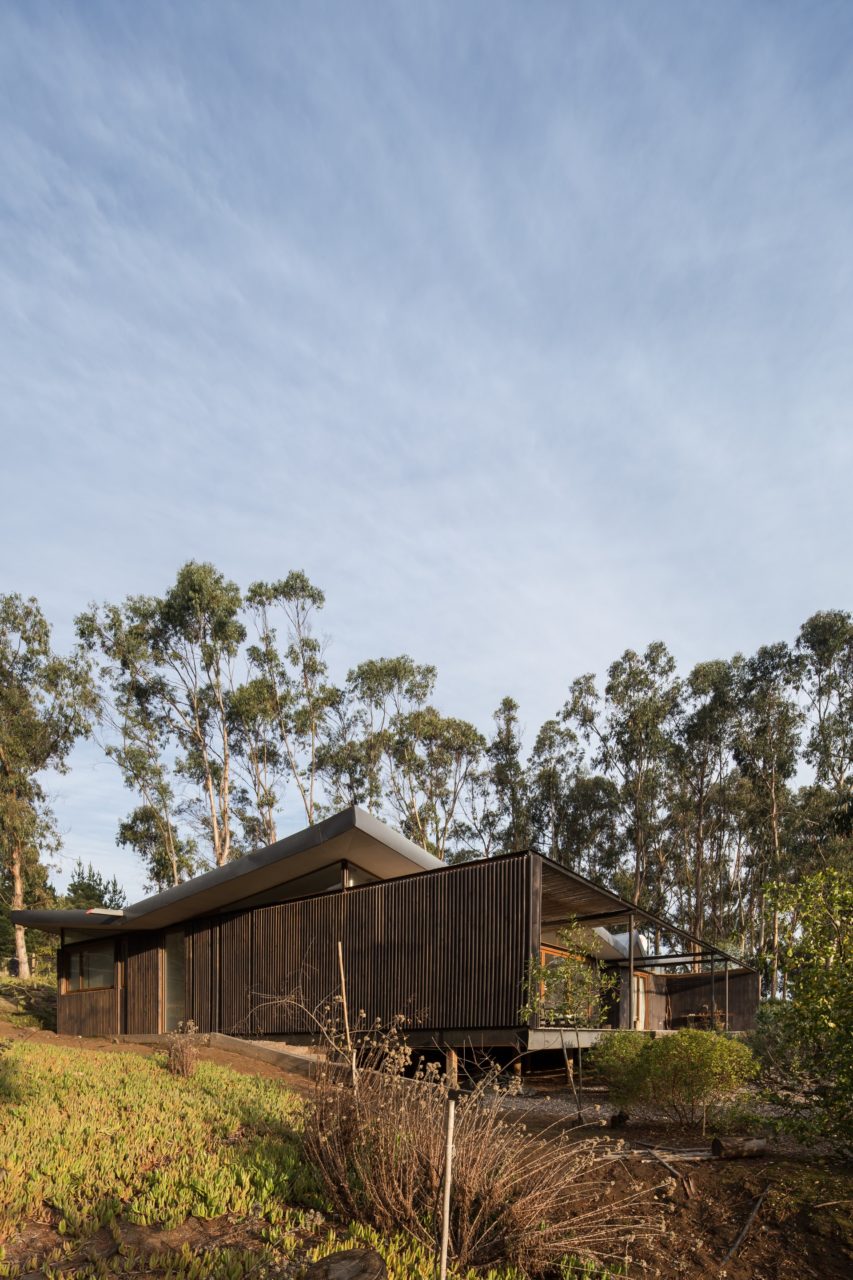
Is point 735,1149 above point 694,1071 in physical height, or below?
below

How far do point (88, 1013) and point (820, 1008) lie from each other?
1735 cm

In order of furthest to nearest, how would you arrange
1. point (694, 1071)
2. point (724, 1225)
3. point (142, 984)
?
1. point (142, 984)
2. point (694, 1071)
3. point (724, 1225)

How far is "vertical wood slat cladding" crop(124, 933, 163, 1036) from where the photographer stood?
1757 centimetres

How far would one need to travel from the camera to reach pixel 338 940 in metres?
13.7

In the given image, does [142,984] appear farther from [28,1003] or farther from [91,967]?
[28,1003]

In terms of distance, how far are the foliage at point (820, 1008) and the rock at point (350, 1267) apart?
350 centimetres

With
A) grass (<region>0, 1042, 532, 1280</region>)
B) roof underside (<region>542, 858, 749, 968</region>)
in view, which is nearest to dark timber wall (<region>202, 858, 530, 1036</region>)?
roof underside (<region>542, 858, 749, 968</region>)

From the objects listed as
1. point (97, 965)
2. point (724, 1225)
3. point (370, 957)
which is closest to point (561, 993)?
point (370, 957)

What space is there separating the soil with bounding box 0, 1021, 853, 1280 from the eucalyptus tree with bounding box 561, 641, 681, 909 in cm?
2586

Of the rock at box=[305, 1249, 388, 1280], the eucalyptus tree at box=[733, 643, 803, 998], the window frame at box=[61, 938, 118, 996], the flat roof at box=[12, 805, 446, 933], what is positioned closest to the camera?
the rock at box=[305, 1249, 388, 1280]

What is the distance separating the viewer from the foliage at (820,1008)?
19.8 ft

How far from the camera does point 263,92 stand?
28.9 ft

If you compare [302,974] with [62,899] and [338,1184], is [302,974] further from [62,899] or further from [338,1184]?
[62,899]

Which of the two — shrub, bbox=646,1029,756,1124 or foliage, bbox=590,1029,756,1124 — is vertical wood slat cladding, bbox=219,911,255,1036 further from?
shrub, bbox=646,1029,756,1124
